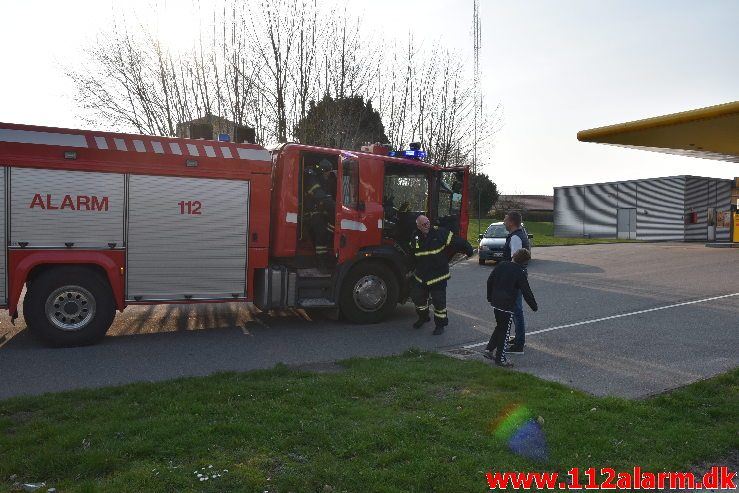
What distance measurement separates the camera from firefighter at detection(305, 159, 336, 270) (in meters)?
9.41

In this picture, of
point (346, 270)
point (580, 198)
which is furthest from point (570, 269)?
point (580, 198)

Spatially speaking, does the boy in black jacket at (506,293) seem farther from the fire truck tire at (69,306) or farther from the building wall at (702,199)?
the building wall at (702,199)

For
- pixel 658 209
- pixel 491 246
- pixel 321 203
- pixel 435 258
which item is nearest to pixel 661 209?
pixel 658 209

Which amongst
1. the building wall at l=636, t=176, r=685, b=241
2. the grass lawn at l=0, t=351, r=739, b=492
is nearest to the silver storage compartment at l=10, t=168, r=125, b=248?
the grass lawn at l=0, t=351, r=739, b=492

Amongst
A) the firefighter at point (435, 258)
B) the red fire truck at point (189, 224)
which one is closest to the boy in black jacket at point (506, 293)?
the firefighter at point (435, 258)

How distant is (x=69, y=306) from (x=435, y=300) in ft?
16.2

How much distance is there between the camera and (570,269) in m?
19.2

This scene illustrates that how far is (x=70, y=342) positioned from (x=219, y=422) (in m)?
4.05

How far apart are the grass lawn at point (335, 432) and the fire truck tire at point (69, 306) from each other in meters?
2.49

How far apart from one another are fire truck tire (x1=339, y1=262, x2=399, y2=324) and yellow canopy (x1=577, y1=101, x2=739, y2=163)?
5728mm

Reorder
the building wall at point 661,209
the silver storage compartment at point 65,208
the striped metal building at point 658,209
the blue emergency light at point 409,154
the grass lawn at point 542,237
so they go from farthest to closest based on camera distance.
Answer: the building wall at point 661,209, the striped metal building at point 658,209, the grass lawn at point 542,237, the blue emergency light at point 409,154, the silver storage compartment at point 65,208

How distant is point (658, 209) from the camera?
129 feet

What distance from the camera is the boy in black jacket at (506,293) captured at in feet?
24.0

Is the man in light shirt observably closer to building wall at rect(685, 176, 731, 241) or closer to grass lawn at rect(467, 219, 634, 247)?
grass lawn at rect(467, 219, 634, 247)
